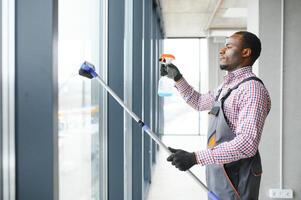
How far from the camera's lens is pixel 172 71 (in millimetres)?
1919

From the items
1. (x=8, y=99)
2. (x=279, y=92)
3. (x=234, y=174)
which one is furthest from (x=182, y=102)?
(x=8, y=99)

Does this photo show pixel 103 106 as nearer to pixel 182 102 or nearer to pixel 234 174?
pixel 234 174

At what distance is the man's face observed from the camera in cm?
162

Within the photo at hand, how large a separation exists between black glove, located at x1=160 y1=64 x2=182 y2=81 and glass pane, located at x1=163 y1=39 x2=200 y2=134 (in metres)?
6.54

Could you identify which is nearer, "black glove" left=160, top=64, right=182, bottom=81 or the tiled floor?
"black glove" left=160, top=64, right=182, bottom=81

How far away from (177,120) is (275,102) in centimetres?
651

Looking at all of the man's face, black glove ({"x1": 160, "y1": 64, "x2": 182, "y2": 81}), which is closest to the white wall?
black glove ({"x1": 160, "y1": 64, "x2": 182, "y2": 81})

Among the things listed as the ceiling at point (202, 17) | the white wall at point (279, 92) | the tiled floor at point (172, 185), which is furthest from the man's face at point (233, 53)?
the ceiling at point (202, 17)

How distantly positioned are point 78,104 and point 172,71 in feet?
1.91

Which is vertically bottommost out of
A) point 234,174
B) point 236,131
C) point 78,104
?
point 234,174

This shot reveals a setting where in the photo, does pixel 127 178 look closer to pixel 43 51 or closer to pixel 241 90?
pixel 241 90

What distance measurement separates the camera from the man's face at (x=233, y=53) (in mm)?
1616

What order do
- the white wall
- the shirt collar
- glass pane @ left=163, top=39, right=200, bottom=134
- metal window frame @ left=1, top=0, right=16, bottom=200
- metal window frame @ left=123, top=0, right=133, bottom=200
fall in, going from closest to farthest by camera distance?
metal window frame @ left=1, top=0, right=16, bottom=200 < the shirt collar < metal window frame @ left=123, top=0, right=133, bottom=200 < the white wall < glass pane @ left=163, top=39, right=200, bottom=134

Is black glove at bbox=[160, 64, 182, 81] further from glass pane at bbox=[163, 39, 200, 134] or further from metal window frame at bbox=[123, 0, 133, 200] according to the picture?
glass pane at bbox=[163, 39, 200, 134]
